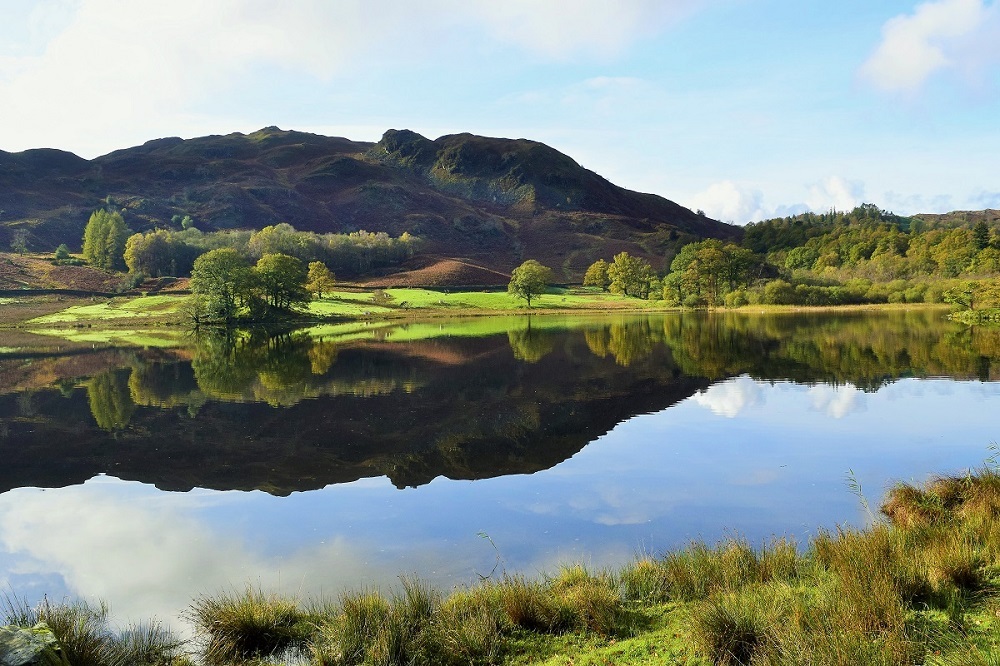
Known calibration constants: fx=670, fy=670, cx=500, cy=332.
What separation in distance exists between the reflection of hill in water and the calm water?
0.18 m

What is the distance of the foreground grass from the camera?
6750 mm

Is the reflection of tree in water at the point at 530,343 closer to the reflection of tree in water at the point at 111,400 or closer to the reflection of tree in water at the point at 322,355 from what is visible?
the reflection of tree in water at the point at 322,355

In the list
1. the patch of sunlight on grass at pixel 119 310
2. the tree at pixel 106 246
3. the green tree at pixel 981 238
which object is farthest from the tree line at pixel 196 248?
the green tree at pixel 981 238

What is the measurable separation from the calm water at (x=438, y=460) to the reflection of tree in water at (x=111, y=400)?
0.67 ft

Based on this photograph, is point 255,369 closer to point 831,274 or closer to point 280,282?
point 280,282

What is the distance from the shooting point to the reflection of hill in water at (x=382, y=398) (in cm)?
2009

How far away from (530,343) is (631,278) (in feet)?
243

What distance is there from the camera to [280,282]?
88625 millimetres

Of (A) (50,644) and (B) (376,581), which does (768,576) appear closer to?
(B) (376,581)

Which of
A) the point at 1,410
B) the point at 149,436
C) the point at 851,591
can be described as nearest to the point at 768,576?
the point at 851,591

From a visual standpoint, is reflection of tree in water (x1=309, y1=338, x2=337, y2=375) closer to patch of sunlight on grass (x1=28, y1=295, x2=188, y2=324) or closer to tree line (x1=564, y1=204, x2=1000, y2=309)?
patch of sunlight on grass (x1=28, y1=295, x2=188, y2=324)

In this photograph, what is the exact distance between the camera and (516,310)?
112 metres

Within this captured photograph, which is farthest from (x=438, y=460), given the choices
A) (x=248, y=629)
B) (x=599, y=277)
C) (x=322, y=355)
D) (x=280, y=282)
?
(x=599, y=277)

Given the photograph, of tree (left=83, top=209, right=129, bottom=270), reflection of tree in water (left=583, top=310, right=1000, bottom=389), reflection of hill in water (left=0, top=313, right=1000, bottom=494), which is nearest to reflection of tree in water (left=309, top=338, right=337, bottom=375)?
reflection of hill in water (left=0, top=313, right=1000, bottom=494)
